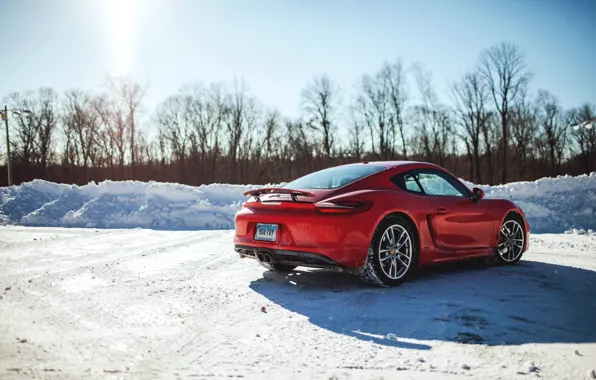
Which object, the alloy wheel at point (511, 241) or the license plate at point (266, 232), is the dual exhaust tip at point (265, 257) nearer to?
the license plate at point (266, 232)

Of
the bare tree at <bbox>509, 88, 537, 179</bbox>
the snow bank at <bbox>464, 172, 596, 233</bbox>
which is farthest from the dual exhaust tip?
the bare tree at <bbox>509, 88, 537, 179</bbox>

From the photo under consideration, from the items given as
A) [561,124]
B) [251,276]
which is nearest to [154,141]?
[251,276]

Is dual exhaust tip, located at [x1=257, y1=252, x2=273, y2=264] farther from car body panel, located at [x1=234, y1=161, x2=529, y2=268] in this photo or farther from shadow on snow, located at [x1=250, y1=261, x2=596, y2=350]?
shadow on snow, located at [x1=250, y1=261, x2=596, y2=350]

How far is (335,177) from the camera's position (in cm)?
464

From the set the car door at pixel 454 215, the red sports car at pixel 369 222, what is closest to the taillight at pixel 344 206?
the red sports car at pixel 369 222

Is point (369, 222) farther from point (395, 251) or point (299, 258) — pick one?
point (299, 258)

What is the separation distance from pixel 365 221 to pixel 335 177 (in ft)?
2.71

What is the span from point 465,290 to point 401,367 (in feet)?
7.08

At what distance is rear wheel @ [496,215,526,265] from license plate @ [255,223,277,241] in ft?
10.6

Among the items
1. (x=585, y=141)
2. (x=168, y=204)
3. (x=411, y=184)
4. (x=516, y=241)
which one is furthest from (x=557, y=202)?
(x=585, y=141)

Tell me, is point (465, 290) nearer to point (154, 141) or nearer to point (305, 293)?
point (305, 293)

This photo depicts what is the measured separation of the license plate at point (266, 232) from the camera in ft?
13.8

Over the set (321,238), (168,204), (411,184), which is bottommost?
(321,238)

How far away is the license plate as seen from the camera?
4.21 metres
